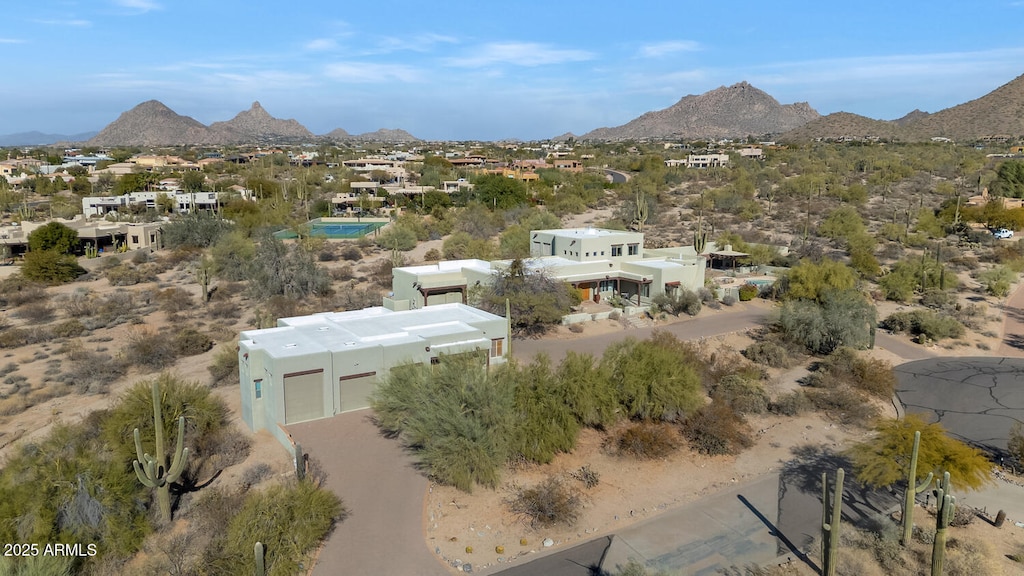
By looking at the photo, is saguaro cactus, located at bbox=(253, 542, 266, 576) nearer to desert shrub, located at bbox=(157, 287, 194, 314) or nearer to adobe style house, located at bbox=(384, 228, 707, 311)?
adobe style house, located at bbox=(384, 228, 707, 311)

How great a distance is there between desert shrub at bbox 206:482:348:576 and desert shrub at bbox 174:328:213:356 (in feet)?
45.8

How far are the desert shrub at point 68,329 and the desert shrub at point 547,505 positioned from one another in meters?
23.2

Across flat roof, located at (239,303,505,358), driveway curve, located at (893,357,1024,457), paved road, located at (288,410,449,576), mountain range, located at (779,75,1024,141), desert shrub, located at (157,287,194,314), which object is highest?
mountain range, located at (779,75,1024,141)

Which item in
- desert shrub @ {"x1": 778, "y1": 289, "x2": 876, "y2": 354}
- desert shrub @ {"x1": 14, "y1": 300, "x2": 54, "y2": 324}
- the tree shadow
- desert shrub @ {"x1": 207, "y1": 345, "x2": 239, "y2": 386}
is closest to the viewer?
the tree shadow

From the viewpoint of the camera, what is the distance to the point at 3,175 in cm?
8675

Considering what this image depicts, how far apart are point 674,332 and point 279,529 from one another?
2015 centimetres

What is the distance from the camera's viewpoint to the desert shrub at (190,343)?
25703 mm

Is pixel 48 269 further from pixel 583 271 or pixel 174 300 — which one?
pixel 583 271

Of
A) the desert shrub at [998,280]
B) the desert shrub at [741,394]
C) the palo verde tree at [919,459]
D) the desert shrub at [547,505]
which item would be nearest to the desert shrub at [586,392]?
the desert shrub at [547,505]

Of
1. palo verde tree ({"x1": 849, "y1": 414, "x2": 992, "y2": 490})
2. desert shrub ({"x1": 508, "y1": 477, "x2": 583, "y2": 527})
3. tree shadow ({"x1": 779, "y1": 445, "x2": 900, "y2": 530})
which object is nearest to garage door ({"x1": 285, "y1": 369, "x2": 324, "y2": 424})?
desert shrub ({"x1": 508, "y1": 477, "x2": 583, "y2": 527})

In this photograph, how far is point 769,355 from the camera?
24.8m

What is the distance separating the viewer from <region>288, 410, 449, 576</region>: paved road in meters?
12.5

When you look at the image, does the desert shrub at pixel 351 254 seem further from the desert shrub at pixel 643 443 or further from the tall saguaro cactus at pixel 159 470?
the tall saguaro cactus at pixel 159 470

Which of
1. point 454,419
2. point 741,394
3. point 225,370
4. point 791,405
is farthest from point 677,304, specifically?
point 225,370
